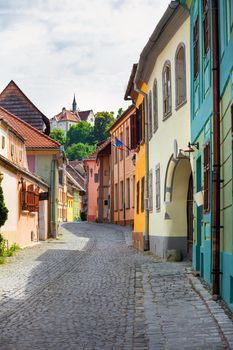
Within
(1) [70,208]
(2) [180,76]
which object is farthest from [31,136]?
(1) [70,208]

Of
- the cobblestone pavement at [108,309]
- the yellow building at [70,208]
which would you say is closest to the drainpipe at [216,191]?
the cobblestone pavement at [108,309]

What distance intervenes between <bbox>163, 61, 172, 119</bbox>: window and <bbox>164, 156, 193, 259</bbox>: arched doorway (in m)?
1.57

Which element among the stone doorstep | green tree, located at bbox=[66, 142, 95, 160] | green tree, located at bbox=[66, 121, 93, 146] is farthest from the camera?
green tree, located at bbox=[66, 121, 93, 146]

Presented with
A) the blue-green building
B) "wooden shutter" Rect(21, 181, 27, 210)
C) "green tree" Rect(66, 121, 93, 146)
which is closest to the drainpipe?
the blue-green building

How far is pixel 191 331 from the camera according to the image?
24.9ft

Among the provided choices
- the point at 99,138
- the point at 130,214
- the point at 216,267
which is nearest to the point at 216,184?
the point at 216,267

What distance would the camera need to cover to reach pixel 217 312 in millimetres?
8766

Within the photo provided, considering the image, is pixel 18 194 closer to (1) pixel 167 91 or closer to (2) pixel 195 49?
(1) pixel 167 91

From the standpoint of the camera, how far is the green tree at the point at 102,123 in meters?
130

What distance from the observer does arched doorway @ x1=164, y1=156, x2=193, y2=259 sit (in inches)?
719

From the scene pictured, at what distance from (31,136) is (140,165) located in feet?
44.2

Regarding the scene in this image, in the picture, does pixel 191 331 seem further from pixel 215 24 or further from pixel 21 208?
pixel 21 208

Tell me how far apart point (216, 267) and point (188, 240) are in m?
8.14

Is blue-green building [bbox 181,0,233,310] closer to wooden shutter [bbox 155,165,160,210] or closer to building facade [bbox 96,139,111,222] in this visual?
wooden shutter [bbox 155,165,160,210]
